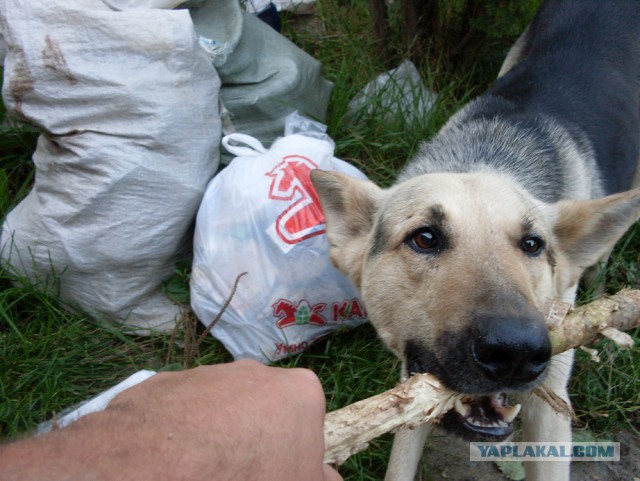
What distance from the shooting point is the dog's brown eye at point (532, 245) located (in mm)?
2400

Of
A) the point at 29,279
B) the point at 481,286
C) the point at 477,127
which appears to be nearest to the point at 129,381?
the point at 29,279

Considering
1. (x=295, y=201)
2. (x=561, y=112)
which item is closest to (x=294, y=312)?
(x=295, y=201)

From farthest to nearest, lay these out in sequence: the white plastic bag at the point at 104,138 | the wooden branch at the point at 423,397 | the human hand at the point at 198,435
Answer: the white plastic bag at the point at 104,138
the wooden branch at the point at 423,397
the human hand at the point at 198,435

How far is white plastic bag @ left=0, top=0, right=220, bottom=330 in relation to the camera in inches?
122

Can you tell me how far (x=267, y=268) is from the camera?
322 cm

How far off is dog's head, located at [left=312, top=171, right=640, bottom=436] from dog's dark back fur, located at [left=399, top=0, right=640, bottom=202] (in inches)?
17.6

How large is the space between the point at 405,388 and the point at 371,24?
416 cm

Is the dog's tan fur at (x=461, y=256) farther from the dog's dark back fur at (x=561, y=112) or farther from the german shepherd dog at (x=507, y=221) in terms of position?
the dog's dark back fur at (x=561, y=112)

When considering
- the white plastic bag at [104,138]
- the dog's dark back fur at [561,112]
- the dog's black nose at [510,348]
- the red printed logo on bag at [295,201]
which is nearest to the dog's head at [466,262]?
the dog's black nose at [510,348]

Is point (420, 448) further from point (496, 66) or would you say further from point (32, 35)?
point (496, 66)

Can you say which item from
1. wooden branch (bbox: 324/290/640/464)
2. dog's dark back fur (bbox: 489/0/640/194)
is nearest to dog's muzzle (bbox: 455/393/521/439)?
wooden branch (bbox: 324/290/640/464)

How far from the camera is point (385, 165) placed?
445 cm

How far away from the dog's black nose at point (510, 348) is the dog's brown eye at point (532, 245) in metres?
0.58

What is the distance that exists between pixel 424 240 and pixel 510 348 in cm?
72
